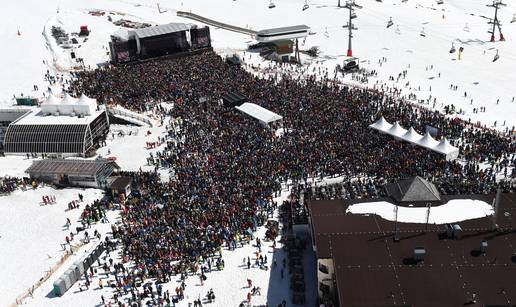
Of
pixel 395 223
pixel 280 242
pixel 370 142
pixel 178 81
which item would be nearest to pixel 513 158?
pixel 370 142

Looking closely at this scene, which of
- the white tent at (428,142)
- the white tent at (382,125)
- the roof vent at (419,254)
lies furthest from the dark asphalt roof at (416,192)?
the white tent at (382,125)

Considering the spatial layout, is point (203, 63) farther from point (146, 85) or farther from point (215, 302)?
point (215, 302)

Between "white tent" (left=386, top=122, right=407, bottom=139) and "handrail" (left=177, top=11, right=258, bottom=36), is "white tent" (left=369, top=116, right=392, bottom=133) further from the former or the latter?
"handrail" (left=177, top=11, right=258, bottom=36)

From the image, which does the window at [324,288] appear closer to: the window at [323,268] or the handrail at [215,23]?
the window at [323,268]

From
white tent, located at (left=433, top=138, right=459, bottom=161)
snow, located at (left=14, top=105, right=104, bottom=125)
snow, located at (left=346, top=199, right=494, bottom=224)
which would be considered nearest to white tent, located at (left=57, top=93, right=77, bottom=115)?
snow, located at (left=14, top=105, right=104, bottom=125)

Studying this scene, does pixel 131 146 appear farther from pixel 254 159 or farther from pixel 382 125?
pixel 382 125
